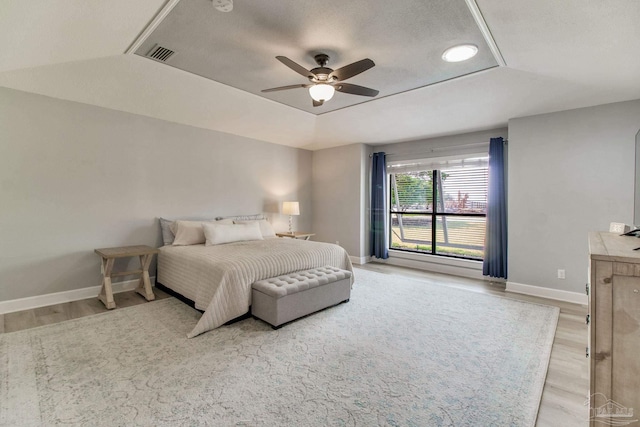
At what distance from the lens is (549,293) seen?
3.68 metres

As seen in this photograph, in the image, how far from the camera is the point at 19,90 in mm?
3076

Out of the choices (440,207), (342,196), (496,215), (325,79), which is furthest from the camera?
(342,196)

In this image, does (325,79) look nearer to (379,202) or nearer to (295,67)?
(295,67)

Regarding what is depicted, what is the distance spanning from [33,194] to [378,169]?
5.12 metres

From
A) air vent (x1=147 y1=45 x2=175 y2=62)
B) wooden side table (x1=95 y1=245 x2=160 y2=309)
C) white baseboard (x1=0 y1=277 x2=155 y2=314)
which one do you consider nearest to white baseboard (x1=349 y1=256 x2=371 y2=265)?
wooden side table (x1=95 y1=245 x2=160 y2=309)

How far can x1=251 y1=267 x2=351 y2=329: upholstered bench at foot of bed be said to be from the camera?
2.69 metres

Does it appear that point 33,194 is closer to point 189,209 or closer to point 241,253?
point 189,209

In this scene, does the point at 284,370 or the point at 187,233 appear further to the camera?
the point at 187,233

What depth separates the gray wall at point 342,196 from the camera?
5727 millimetres

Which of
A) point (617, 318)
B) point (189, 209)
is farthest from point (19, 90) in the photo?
point (617, 318)

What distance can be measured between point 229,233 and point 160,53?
2.29 m

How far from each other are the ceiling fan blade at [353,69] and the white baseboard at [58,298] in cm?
365

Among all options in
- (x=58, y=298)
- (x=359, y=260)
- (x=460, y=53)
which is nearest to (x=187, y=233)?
(x=58, y=298)

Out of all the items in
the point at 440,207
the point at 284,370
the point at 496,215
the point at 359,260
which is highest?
the point at 440,207
